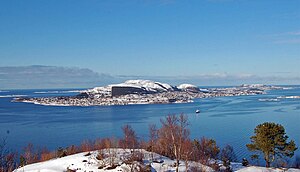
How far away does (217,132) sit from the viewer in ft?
117

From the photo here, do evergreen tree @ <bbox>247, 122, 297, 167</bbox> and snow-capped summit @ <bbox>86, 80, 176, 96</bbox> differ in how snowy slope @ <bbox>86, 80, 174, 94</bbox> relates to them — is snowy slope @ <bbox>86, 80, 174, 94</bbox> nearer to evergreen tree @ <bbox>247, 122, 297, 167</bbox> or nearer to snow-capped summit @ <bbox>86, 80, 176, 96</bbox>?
snow-capped summit @ <bbox>86, 80, 176, 96</bbox>

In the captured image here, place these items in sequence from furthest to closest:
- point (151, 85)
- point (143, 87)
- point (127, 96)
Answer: point (151, 85), point (143, 87), point (127, 96)

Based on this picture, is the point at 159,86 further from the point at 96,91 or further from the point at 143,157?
the point at 143,157

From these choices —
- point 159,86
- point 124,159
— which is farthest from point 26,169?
point 159,86

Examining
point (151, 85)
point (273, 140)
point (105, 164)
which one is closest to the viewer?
point (105, 164)

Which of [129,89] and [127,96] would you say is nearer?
[127,96]

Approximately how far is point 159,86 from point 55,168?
382 feet

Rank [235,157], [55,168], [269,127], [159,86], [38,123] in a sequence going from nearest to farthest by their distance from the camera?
[55,168] → [269,127] → [235,157] → [38,123] → [159,86]

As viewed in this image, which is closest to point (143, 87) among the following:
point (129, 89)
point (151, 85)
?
point (129, 89)

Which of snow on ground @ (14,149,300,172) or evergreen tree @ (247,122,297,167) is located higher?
evergreen tree @ (247,122,297,167)

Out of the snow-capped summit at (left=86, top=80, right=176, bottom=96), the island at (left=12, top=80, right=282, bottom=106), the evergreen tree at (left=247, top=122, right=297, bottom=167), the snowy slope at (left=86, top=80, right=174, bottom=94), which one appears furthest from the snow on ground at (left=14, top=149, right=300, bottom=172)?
the snowy slope at (left=86, top=80, right=174, bottom=94)

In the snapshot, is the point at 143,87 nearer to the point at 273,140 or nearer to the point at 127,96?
the point at 127,96

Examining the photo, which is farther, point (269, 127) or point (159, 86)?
point (159, 86)

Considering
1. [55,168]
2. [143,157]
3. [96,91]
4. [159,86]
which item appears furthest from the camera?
[159,86]
